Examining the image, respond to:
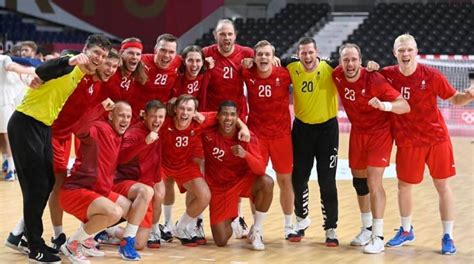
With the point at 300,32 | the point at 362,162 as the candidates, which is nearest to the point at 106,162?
the point at 362,162

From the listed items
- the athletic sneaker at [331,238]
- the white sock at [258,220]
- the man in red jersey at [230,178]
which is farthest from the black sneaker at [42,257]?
the athletic sneaker at [331,238]

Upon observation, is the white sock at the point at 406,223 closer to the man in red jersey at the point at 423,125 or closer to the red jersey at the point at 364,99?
the man in red jersey at the point at 423,125

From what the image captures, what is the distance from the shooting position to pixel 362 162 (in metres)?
7.94

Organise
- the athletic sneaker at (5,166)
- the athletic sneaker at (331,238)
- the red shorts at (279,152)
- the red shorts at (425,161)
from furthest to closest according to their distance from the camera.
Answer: the athletic sneaker at (5,166)
the red shorts at (279,152)
the athletic sneaker at (331,238)
the red shorts at (425,161)

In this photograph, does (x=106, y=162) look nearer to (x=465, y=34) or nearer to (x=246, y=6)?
(x=465, y=34)

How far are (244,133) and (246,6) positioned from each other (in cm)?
2102

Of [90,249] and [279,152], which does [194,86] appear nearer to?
[279,152]

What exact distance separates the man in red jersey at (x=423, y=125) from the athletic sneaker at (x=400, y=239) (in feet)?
1.38

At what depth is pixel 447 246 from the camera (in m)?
7.65

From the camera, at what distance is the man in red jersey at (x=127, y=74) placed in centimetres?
765

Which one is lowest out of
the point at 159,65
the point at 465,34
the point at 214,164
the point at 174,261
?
the point at 174,261

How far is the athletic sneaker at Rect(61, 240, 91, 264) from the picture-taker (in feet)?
23.0

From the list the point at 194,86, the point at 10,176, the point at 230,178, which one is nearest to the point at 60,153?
the point at 194,86

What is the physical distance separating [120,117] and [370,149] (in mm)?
2431
